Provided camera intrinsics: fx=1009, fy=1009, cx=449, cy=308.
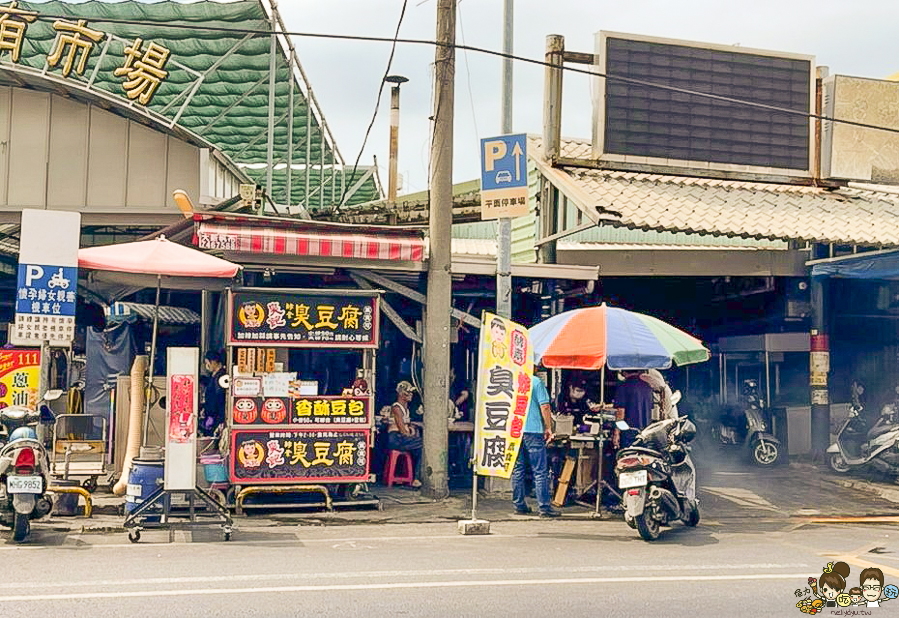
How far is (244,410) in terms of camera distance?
1157 cm

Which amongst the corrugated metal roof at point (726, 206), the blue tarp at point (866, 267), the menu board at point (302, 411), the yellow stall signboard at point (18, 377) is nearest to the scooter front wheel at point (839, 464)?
the blue tarp at point (866, 267)

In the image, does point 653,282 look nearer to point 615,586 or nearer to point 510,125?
point 510,125

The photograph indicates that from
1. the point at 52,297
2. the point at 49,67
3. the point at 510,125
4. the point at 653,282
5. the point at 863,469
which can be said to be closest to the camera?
the point at 52,297

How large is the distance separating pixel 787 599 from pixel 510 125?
764 centimetres

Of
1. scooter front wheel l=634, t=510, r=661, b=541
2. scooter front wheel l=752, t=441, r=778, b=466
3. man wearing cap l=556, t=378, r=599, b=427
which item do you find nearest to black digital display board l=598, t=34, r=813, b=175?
man wearing cap l=556, t=378, r=599, b=427

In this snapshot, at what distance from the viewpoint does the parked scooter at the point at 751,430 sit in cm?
1672

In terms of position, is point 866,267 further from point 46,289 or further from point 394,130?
point 394,130

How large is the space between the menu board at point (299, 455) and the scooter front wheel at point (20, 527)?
248 centimetres

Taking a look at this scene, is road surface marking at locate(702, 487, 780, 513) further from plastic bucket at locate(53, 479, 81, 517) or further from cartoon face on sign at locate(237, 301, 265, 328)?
plastic bucket at locate(53, 479, 81, 517)

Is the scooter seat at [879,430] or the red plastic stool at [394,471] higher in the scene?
the scooter seat at [879,430]

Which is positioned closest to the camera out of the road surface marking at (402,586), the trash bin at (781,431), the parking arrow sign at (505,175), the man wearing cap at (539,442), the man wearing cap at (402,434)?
the road surface marking at (402,586)

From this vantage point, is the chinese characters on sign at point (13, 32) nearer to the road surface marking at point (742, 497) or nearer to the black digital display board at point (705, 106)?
the black digital display board at point (705, 106)

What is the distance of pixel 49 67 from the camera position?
16875 mm

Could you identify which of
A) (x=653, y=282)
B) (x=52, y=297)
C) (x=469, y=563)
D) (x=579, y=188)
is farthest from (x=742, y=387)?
(x=52, y=297)
